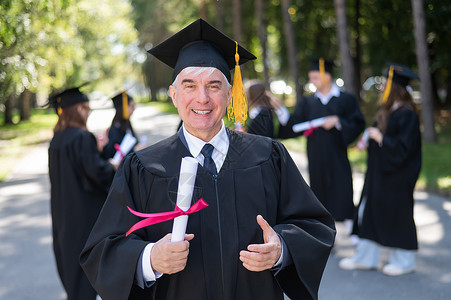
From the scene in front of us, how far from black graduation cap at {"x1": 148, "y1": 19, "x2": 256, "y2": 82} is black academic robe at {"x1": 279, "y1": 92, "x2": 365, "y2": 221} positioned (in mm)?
3821

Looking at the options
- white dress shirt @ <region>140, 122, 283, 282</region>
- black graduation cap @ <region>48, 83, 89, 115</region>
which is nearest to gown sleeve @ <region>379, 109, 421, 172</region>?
black graduation cap @ <region>48, 83, 89, 115</region>

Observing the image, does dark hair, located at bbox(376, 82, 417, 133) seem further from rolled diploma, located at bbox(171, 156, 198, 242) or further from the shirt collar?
rolled diploma, located at bbox(171, 156, 198, 242)

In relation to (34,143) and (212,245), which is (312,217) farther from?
(34,143)

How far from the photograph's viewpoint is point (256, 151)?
2463mm

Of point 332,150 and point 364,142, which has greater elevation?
point 364,142

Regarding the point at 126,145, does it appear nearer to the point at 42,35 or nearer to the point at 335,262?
the point at 335,262

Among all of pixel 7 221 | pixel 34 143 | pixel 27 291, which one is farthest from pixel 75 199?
pixel 34 143

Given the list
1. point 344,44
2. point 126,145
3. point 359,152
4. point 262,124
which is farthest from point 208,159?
point 344,44

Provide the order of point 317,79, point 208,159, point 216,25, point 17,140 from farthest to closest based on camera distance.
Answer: point 216,25
point 17,140
point 317,79
point 208,159

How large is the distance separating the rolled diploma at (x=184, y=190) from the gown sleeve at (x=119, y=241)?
9.5 inches

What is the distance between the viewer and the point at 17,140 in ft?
72.3

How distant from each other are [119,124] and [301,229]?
14.2 feet

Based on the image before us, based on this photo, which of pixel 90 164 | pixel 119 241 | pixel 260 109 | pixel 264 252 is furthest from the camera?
pixel 260 109

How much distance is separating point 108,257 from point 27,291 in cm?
388
